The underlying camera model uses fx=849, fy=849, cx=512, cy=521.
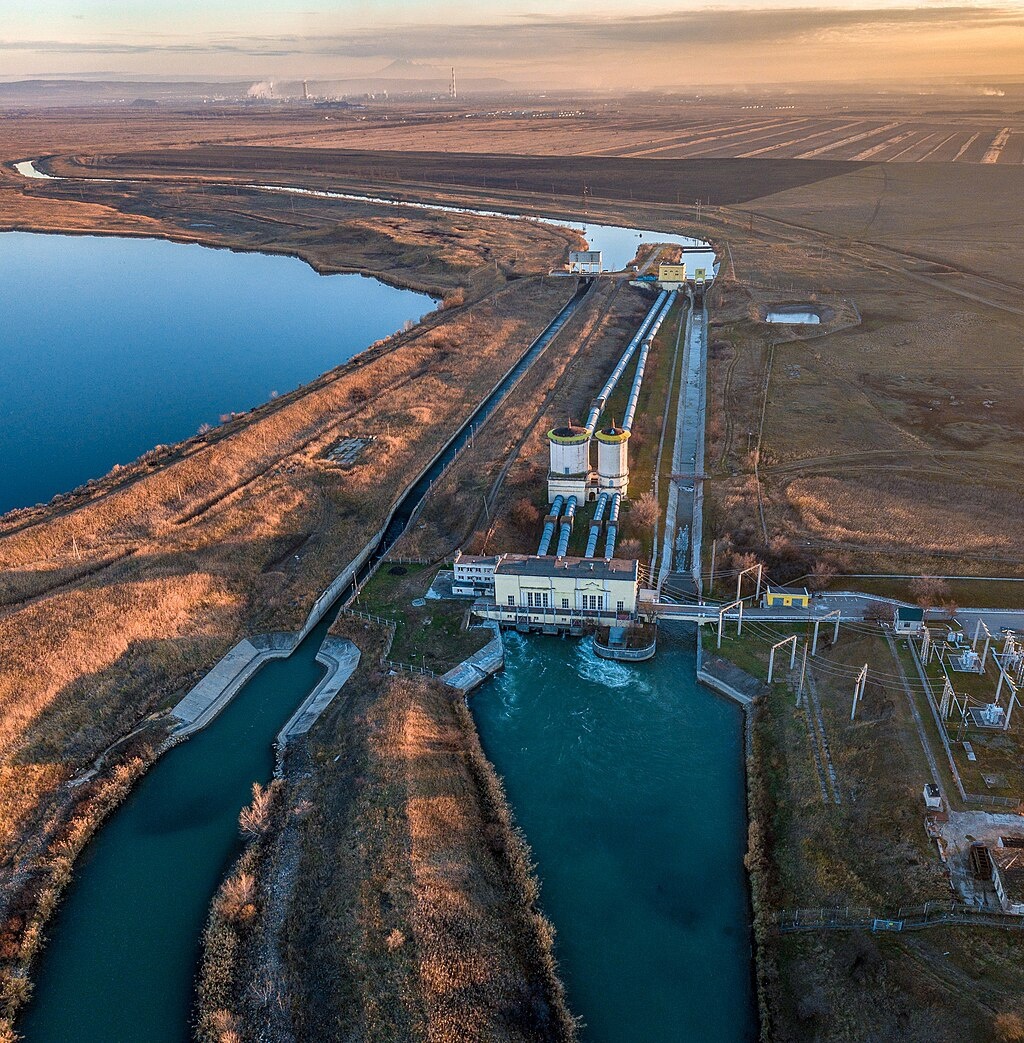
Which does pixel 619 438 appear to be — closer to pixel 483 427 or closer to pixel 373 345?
pixel 483 427

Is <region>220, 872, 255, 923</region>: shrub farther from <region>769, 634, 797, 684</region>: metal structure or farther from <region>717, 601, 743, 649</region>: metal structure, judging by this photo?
<region>717, 601, 743, 649</region>: metal structure

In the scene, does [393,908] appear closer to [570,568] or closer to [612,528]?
[570,568]

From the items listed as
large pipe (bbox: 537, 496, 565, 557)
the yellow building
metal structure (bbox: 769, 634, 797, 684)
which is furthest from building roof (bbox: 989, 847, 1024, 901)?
the yellow building

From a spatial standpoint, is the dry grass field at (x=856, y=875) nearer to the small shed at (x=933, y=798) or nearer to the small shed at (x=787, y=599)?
the small shed at (x=933, y=798)

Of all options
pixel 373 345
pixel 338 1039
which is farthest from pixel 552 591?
pixel 373 345

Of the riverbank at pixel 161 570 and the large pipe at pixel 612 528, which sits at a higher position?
the large pipe at pixel 612 528

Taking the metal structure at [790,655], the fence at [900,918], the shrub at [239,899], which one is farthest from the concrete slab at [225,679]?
the fence at [900,918]
